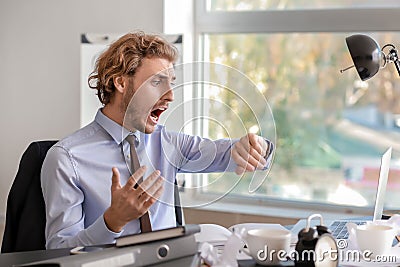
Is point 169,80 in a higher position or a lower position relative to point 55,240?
higher

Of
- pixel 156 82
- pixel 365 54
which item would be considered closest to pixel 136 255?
pixel 156 82

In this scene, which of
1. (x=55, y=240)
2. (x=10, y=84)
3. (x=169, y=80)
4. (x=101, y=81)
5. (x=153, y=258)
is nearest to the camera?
(x=153, y=258)

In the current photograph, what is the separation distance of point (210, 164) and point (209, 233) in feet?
0.62

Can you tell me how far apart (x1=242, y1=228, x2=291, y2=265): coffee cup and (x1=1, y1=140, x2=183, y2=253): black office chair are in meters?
0.73

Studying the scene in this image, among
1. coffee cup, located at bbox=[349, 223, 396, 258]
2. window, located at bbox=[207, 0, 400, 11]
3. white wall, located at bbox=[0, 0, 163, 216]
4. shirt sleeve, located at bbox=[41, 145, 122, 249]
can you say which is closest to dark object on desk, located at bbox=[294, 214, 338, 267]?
coffee cup, located at bbox=[349, 223, 396, 258]

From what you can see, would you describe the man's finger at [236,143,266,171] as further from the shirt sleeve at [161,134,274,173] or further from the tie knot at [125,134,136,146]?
the tie knot at [125,134,136,146]

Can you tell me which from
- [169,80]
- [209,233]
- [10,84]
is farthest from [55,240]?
[10,84]

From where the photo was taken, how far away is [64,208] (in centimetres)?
189

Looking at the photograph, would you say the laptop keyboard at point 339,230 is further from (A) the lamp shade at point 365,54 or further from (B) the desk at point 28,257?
(B) the desk at point 28,257

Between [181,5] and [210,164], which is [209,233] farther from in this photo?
[181,5]

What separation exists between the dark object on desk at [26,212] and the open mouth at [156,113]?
458mm

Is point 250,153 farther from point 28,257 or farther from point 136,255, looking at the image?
point 28,257

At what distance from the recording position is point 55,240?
185cm

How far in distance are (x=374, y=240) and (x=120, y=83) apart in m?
0.80
